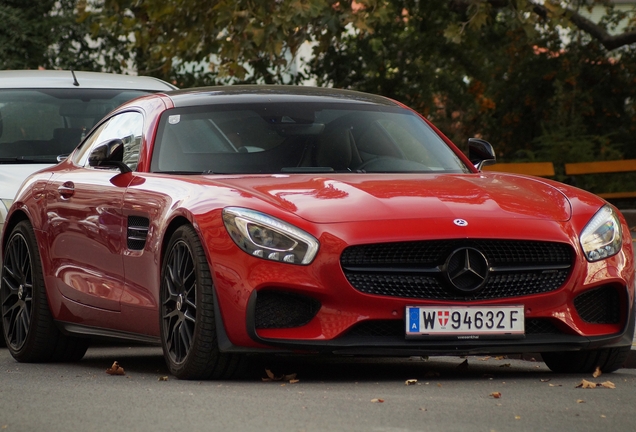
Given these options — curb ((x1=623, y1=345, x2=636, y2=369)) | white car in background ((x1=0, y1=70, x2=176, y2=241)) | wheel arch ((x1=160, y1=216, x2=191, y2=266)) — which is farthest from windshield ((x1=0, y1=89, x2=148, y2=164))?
curb ((x1=623, y1=345, x2=636, y2=369))

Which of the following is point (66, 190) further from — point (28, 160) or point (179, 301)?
point (28, 160)

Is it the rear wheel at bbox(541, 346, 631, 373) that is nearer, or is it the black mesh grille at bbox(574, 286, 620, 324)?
the black mesh grille at bbox(574, 286, 620, 324)

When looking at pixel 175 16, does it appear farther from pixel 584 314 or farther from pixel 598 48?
pixel 584 314

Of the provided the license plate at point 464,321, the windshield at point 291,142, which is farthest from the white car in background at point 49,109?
the license plate at point 464,321

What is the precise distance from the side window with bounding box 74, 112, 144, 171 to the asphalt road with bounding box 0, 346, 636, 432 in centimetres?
124

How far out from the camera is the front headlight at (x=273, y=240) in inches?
252

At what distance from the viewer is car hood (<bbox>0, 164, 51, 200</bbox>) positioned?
9742 millimetres

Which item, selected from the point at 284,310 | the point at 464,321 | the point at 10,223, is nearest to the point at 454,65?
the point at 10,223

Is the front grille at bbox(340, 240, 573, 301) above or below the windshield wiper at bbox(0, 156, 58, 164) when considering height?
above

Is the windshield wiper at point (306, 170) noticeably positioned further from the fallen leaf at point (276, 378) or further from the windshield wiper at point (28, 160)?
the windshield wiper at point (28, 160)

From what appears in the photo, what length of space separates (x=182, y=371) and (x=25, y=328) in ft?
7.44

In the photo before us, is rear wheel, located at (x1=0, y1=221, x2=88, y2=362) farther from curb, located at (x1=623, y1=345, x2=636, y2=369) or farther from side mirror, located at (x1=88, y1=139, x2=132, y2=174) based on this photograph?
curb, located at (x1=623, y1=345, x2=636, y2=369)

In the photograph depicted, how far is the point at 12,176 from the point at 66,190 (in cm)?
168

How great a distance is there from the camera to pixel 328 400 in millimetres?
5996
